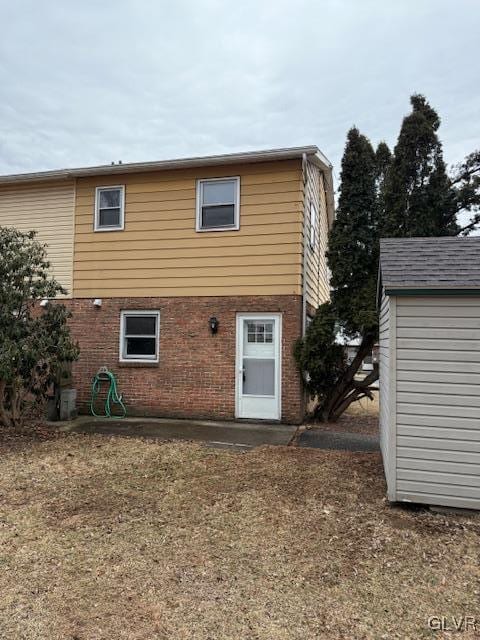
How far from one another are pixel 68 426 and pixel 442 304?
7.08 m

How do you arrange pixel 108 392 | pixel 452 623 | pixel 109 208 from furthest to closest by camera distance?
pixel 109 208
pixel 108 392
pixel 452 623

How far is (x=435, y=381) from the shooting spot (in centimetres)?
456

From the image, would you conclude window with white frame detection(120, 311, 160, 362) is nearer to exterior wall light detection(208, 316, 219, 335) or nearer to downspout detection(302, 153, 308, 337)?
exterior wall light detection(208, 316, 219, 335)

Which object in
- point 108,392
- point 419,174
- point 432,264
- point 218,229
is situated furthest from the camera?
point 419,174

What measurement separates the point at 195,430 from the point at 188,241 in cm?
395

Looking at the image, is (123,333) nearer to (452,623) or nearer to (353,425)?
(353,425)

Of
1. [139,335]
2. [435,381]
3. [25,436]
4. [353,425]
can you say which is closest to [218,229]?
[139,335]

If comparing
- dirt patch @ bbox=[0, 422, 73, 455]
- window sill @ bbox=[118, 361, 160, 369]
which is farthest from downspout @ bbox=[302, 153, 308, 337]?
dirt patch @ bbox=[0, 422, 73, 455]

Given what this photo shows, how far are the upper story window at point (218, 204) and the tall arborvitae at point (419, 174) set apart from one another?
189 inches

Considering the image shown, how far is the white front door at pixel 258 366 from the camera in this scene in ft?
29.6

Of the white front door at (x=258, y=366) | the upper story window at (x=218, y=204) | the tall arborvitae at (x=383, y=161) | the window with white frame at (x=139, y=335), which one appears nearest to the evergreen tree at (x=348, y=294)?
the white front door at (x=258, y=366)

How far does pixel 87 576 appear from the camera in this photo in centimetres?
334

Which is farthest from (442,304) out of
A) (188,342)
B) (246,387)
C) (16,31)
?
(16,31)

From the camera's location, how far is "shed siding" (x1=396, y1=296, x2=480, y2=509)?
14.5 feet
